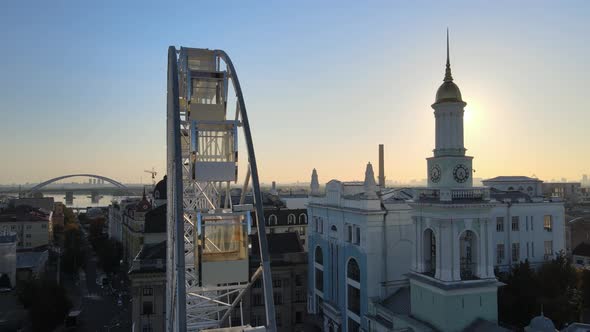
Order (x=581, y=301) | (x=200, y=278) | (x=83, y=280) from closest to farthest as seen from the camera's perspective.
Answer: (x=200, y=278) → (x=581, y=301) → (x=83, y=280)

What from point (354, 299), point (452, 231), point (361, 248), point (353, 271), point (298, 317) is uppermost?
point (452, 231)

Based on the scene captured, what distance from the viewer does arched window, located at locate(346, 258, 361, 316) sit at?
33259mm

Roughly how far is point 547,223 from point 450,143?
27.1 metres

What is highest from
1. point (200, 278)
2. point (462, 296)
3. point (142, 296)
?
point (200, 278)

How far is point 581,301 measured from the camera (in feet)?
128

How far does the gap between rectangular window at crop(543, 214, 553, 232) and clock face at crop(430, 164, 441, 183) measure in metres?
25.7

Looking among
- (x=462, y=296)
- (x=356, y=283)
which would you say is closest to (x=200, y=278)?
(x=462, y=296)

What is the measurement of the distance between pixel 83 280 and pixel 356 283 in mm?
57115

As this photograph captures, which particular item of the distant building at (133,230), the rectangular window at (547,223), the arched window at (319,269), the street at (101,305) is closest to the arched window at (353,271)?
the arched window at (319,269)

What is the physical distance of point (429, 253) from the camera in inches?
1092

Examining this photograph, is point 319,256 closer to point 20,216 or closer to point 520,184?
point 520,184

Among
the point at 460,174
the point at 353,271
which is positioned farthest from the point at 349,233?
the point at 460,174

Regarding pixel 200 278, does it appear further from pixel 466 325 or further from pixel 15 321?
pixel 15 321

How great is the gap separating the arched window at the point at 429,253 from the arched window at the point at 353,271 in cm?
677
